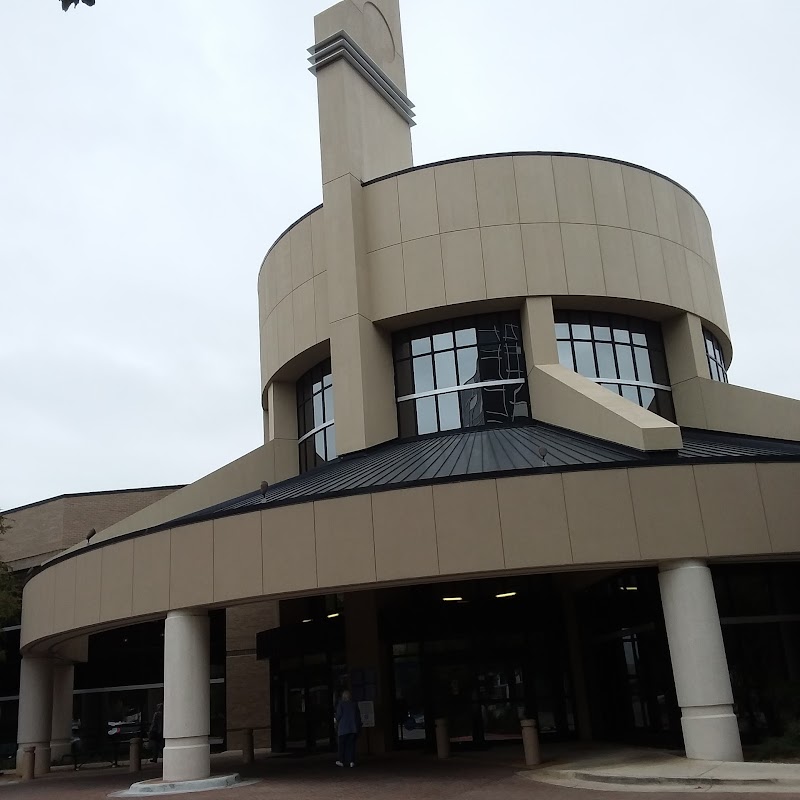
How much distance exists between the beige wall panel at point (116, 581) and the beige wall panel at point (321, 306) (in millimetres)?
8623

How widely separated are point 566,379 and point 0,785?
17.8 meters

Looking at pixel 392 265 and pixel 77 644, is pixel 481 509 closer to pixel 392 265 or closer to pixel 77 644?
pixel 392 265

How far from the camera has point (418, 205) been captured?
86.4ft

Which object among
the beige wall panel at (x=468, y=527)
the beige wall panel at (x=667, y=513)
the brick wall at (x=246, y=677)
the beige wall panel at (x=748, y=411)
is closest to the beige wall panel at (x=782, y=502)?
the beige wall panel at (x=667, y=513)

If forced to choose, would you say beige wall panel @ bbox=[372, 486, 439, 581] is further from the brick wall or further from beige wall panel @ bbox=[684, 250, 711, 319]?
the brick wall

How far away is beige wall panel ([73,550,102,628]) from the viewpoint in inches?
840

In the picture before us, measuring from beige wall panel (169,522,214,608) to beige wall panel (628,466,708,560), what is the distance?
8631mm

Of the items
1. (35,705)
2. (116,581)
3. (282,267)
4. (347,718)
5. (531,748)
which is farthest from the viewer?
(282,267)

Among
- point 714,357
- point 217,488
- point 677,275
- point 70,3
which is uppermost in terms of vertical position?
point 677,275

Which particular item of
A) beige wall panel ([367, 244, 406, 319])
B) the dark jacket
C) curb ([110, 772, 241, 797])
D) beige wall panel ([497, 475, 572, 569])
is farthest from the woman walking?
beige wall panel ([367, 244, 406, 319])

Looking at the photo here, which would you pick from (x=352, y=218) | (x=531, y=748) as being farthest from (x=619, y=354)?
(x=531, y=748)

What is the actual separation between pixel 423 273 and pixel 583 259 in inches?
171

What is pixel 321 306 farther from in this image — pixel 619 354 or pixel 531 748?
pixel 531 748

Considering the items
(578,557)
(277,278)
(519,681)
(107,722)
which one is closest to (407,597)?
(519,681)
